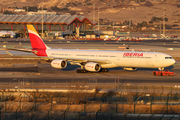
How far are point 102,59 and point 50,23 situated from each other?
117 meters

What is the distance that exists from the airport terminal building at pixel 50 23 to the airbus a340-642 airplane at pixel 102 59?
107028mm

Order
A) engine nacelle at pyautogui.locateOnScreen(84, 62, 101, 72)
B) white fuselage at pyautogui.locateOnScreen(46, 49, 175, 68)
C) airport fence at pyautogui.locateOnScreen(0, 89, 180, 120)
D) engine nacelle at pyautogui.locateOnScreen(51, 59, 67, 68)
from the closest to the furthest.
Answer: airport fence at pyautogui.locateOnScreen(0, 89, 180, 120), white fuselage at pyautogui.locateOnScreen(46, 49, 175, 68), engine nacelle at pyautogui.locateOnScreen(84, 62, 101, 72), engine nacelle at pyautogui.locateOnScreen(51, 59, 67, 68)

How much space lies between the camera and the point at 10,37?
6412 inches

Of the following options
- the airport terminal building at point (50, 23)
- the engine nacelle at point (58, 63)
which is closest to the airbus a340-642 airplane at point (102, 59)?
the engine nacelle at point (58, 63)

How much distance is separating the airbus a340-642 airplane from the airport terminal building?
107028 millimetres

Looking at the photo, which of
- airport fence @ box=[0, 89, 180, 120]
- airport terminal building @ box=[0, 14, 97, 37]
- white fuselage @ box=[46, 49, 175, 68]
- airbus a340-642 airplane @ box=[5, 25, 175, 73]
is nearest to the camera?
airport fence @ box=[0, 89, 180, 120]

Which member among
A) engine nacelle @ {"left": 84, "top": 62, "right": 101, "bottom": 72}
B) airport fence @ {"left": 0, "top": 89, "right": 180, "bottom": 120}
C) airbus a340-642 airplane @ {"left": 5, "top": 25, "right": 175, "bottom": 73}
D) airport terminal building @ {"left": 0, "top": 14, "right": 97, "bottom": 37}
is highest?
airport terminal building @ {"left": 0, "top": 14, "right": 97, "bottom": 37}

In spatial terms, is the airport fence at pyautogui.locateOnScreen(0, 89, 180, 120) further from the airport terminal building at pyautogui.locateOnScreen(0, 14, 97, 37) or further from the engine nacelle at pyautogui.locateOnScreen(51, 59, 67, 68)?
the airport terminal building at pyautogui.locateOnScreen(0, 14, 97, 37)

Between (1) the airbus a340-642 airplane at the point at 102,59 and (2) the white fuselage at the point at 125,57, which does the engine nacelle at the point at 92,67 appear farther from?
(2) the white fuselage at the point at 125,57

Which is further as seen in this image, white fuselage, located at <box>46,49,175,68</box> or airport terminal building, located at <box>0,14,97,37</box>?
airport terminal building, located at <box>0,14,97,37</box>

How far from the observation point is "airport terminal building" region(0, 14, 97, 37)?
566 ft

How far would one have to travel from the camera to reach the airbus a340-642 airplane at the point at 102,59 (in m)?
56.8

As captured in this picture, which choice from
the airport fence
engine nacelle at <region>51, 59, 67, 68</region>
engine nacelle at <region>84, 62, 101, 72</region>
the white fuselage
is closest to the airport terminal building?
the white fuselage

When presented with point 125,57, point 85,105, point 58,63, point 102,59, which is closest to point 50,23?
point 102,59
